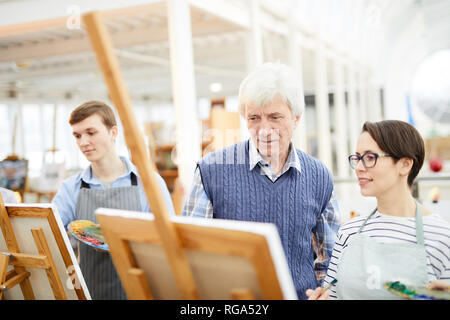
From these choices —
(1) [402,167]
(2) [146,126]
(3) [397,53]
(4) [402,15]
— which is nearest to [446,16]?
(3) [397,53]

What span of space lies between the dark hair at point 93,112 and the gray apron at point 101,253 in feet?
1.05

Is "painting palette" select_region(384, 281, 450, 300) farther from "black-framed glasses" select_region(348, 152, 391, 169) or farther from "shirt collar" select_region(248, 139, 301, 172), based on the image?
"shirt collar" select_region(248, 139, 301, 172)

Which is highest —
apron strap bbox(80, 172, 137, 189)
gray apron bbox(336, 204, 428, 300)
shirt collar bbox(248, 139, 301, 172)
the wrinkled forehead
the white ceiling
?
the white ceiling

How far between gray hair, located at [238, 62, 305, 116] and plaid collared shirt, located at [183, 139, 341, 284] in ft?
0.66

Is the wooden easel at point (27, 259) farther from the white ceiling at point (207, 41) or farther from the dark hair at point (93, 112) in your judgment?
the white ceiling at point (207, 41)

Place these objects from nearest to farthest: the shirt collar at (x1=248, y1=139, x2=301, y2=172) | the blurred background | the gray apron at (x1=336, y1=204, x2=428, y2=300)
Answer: the gray apron at (x1=336, y1=204, x2=428, y2=300) → the shirt collar at (x1=248, y1=139, x2=301, y2=172) → the blurred background

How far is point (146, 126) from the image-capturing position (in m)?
8.47

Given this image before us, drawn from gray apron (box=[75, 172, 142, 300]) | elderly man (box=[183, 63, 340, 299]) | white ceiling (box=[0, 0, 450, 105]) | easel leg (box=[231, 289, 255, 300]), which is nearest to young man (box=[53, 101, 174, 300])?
gray apron (box=[75, 172, 142, 300])

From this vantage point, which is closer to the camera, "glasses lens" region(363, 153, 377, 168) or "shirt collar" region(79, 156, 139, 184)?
"glasses lens" region(363, 153, 377, 168)

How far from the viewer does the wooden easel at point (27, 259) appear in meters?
1.51

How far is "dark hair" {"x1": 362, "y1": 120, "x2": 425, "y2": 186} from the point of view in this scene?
5.10 ft

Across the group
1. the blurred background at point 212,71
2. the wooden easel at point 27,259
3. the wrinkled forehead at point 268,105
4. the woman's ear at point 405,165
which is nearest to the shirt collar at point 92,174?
the blurred background at point 212,71

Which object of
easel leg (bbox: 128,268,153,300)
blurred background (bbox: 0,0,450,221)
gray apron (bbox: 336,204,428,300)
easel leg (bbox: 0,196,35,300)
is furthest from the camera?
blurred background (bbox: 0,0,450,221)
